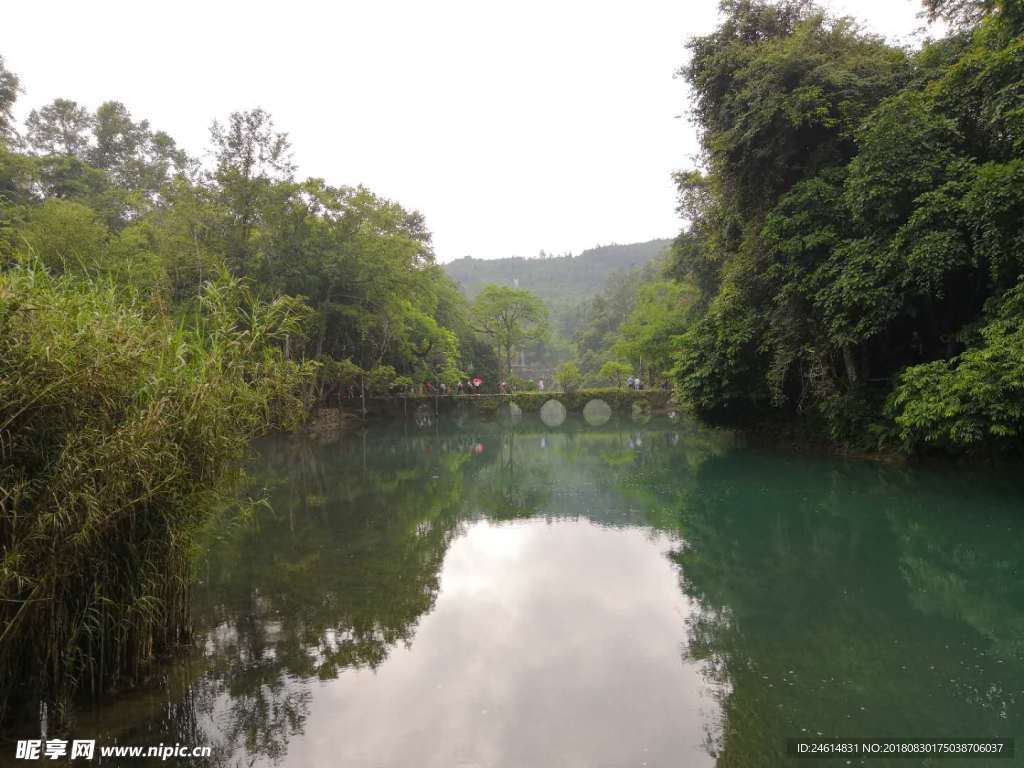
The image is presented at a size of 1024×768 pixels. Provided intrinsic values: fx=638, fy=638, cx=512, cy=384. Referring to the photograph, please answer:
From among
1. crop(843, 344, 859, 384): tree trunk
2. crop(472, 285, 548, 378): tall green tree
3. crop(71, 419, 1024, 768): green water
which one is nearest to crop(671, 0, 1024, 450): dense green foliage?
crop(843, 344, 859, 384): tree trunk

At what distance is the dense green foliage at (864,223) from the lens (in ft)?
32.8

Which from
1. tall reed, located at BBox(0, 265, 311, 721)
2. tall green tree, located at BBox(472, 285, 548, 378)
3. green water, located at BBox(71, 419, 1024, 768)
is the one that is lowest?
green water, located at BBox(71, 419, 1024, 768)

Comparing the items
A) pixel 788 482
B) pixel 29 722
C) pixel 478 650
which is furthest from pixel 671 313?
pixel 29 722

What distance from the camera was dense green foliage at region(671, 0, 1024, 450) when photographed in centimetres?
999

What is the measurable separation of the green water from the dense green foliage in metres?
2.58

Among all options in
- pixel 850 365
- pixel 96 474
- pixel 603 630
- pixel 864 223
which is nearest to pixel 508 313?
pixel 850 365

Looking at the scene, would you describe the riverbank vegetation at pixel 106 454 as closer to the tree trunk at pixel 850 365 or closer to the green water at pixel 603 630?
the green water at pixel 603 630

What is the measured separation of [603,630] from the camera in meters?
5.84

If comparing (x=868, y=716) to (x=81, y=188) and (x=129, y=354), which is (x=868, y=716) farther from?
(x=81, y=188)

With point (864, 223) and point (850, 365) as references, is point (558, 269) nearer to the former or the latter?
point (850, 365)

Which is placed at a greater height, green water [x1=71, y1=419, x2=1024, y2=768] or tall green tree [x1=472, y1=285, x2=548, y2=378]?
tall green tree [x1=472, y1=285, x2=548, y2=378]

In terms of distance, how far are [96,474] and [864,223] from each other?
12939 millimetres

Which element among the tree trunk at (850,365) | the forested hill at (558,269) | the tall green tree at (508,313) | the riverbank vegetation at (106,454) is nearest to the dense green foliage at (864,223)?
the tree trunk at (850,365)

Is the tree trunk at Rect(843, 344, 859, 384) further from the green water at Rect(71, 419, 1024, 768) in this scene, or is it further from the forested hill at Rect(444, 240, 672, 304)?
the forested hill at Rect(444, 240, 672, 304)
